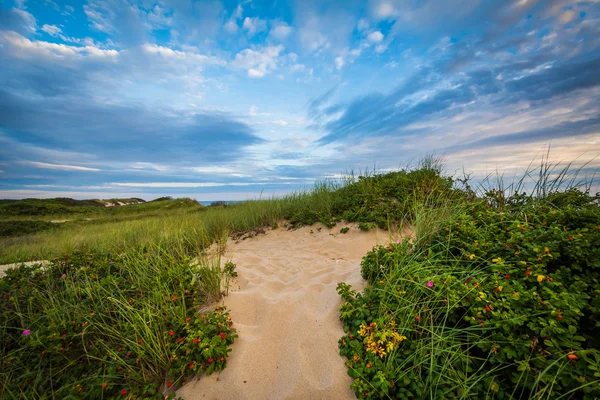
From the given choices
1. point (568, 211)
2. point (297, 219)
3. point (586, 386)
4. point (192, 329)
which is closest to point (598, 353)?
point (586, 386)

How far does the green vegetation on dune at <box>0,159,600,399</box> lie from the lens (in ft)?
6.05

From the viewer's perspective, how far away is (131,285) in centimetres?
330

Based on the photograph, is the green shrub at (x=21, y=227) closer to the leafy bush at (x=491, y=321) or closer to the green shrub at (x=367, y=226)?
the green shrub at (x=367, y=226)

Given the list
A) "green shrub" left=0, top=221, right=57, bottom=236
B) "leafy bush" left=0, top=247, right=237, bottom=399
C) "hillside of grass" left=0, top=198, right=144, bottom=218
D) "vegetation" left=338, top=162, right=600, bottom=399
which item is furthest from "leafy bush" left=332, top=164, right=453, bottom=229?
"hillside of grass" left=0, top=198, right=144, bottom=218

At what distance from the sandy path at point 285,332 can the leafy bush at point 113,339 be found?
22 centimetres

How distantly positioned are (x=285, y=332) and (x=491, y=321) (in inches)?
77.2

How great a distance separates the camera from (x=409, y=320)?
240 cm

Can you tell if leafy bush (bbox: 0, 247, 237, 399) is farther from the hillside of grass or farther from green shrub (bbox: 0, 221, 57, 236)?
the hillside of grass

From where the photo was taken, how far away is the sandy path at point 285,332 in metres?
2.25

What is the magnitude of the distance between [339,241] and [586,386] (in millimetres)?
4550

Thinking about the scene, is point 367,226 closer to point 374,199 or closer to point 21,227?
point 374,199

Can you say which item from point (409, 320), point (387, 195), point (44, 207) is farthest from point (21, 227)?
point (409, 320)

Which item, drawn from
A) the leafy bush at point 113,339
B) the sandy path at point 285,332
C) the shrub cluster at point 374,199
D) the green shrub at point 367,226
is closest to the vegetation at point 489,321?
the sandy path at point 285,332

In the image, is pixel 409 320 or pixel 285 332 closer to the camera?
pixel 409 320
